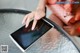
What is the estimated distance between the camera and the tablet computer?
0.69m

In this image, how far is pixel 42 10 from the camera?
0.74 m

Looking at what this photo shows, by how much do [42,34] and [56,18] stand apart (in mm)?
86

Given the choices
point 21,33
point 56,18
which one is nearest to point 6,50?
point 21,33

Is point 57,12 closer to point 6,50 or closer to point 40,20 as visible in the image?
point 40,20

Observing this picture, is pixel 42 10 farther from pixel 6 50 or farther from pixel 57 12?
pixel 6 50

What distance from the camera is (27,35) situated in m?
0.70

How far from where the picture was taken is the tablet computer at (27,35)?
0.69 metres

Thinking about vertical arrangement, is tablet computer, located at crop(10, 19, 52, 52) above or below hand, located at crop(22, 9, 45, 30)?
below

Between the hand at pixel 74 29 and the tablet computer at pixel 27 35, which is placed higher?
the hand at pixel 74 29

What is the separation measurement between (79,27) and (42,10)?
0.15m

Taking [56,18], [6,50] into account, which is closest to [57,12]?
[56,18]

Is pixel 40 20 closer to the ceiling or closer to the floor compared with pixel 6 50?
closer to the ceiling

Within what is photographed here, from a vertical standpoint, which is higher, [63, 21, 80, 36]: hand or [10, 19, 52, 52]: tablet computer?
[63, 21, 80, 36]: hand

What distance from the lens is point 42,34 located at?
702 millimetres
